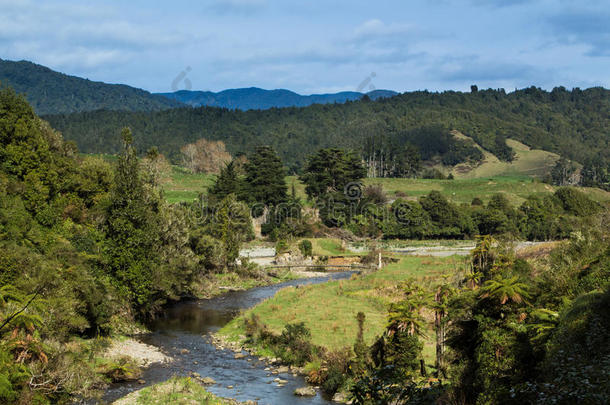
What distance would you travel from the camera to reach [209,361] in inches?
1249

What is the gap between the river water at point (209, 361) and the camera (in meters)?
26.0

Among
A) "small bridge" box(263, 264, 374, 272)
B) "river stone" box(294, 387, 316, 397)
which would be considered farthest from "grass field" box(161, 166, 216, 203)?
"river stone" box(294, 387, 316, 397)

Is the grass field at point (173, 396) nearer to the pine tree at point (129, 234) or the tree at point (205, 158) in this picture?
the pine tree at point (129, 234)

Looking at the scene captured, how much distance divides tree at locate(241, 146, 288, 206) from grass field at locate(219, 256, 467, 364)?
4349 centimetres

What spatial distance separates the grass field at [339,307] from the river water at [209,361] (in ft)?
8.37

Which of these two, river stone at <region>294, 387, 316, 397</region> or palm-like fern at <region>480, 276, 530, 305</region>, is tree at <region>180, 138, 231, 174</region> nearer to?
river stone at <region>294, 387, 316, 397</region>

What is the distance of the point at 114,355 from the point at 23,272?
6.63 metres

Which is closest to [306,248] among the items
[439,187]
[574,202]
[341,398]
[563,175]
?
[341,398]

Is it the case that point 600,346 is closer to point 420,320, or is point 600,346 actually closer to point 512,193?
point 420,320

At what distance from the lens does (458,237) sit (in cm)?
10206

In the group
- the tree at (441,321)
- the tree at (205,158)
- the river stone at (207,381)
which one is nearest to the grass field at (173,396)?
the river stone at (207,381)

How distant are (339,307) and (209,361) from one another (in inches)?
462

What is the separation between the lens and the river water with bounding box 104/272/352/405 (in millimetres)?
26031

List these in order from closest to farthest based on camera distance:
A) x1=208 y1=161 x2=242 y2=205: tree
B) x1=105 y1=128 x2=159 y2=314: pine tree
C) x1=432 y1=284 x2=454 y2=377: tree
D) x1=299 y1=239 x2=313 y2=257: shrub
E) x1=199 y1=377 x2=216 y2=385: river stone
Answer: x1=432 y1=284 x2=454 y2=377: tree → x1=199 y1=377 x2=216 y2=385: river stone → x1=105 y1=128 x2=159 y2=314: pine tree → x1=299 y1=239 x2=313 y2=257: shrub → x1=208 y1=161 x2=242 y2=205: tree
